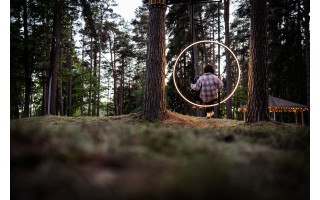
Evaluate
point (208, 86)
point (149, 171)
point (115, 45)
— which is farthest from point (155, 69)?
point (115, 45)

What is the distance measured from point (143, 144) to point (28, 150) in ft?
2.59

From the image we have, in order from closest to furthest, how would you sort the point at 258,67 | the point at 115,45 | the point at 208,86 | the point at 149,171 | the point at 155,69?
the point at 149,171 → the point at 258,67 → the point at 208,86 → the point at 155,69 → the point at 115,45

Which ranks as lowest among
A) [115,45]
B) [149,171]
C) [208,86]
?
[149,171]

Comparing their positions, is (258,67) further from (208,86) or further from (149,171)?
(149,171)

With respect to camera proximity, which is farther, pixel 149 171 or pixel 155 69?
pixel 155 69

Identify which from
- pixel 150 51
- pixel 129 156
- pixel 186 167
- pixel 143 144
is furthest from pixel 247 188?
pixel 150 51

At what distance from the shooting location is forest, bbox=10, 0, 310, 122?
170 inches

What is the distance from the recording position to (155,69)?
5.44 m

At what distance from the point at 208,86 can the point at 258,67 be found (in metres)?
1.33

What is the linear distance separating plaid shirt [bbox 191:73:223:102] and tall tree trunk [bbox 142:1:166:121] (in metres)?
0.96

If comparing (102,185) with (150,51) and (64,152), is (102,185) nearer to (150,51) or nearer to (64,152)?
(64,152)

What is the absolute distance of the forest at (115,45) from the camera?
14.1ft

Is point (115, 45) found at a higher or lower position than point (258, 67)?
higher

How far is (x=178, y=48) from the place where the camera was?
14.5 m
